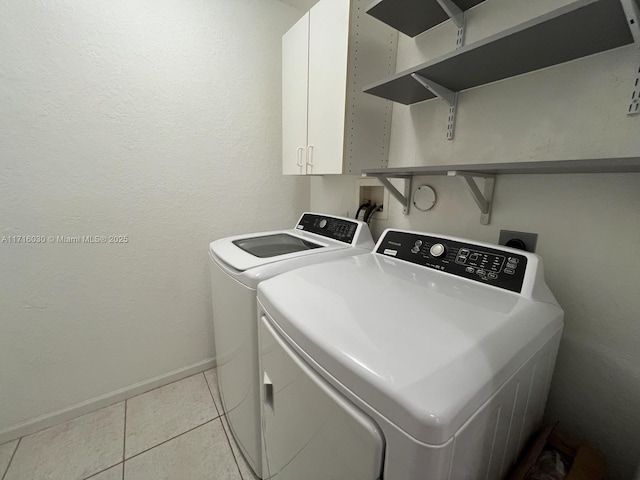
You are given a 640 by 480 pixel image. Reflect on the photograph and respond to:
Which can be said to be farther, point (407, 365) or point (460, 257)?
point (460, 257)

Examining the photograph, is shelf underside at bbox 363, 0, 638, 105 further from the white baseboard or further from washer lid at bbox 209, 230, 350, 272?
the white baseboard

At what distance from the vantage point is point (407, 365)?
468 millimetres

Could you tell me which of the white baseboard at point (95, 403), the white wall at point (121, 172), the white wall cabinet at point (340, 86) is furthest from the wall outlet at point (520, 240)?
the white baseboard at point (95, 403)

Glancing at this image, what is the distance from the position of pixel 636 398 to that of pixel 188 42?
253cm

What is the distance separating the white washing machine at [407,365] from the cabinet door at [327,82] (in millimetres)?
669

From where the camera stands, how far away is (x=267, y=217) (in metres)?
2.00

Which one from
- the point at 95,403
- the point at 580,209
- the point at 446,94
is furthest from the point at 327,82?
the point at 95,403

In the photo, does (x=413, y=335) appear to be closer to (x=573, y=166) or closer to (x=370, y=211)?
(x=573, y=166)

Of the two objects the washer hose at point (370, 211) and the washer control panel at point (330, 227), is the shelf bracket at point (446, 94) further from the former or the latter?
the washer control panel at point (330, 227)

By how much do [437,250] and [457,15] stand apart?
38.6 inches

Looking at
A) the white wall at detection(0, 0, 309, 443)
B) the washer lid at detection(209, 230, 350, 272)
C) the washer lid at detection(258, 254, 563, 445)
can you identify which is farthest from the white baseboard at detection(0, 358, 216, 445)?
the washer lid at detection(258, 254, 563, 445)

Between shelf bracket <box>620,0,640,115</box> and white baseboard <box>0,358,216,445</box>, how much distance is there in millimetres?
2463

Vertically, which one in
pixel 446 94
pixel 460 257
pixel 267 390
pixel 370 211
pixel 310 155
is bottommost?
pixel 267 390

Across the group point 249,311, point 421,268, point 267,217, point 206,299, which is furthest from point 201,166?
point 421,268
